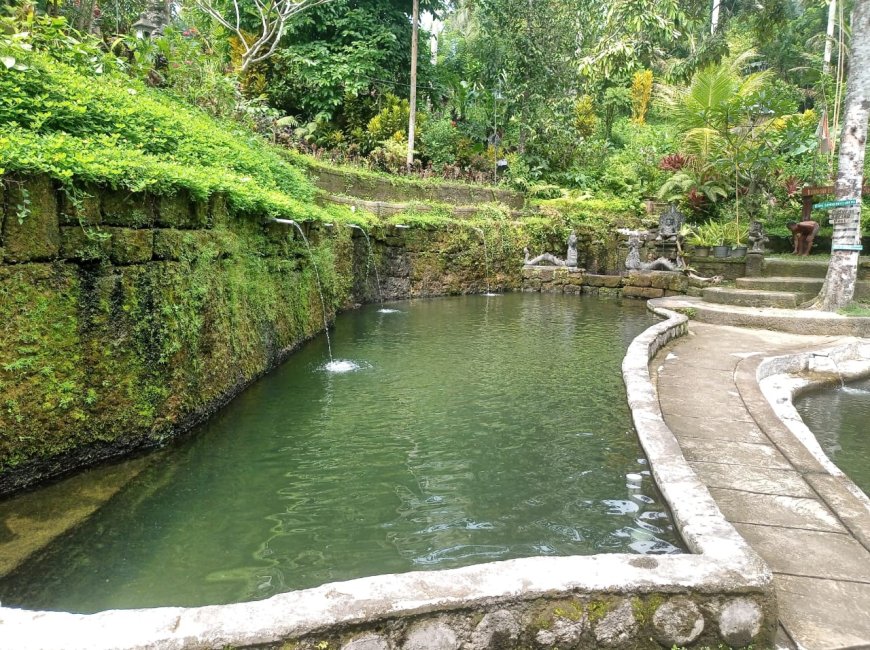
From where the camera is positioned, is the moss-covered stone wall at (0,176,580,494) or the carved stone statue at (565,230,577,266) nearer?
the moss-covered stone wall at (0,176,580,494)

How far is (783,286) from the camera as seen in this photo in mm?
10742

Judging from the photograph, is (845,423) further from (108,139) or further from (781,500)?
(108,139)

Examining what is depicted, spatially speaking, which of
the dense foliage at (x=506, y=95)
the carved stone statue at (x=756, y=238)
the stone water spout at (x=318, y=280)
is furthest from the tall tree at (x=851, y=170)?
the stone water spout at (x=318, y=280)

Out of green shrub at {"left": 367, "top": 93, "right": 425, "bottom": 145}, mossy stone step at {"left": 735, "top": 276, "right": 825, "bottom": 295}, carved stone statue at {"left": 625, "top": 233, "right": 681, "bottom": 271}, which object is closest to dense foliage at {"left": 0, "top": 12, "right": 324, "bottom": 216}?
mossy stone step at {"left": 735, "top": 276, "right": 825, "bottom": 295}

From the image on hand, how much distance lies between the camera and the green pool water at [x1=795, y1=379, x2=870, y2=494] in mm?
4309

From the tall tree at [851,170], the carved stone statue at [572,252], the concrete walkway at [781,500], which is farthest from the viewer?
the carved stone statue at [572,252]

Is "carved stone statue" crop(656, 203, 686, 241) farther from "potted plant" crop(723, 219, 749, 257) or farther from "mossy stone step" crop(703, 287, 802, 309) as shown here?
"mossy stone step" crop(703, 287, 802, 309)

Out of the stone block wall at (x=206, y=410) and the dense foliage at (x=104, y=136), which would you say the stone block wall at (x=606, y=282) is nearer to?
the stone block wall at (x=206, y=410)

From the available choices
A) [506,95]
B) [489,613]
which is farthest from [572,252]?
[489,613]

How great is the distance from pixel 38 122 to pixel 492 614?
4.95m

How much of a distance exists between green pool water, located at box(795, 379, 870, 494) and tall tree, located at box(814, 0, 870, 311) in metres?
2.82

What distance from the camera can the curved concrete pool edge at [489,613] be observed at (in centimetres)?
183

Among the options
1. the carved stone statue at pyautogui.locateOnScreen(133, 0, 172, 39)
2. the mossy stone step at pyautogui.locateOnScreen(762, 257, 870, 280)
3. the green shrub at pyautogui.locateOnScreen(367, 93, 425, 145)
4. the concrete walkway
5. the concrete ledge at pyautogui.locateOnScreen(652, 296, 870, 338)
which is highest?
the green shrub at pyautogui.locateOnScreen(367, 93, 425, 145)

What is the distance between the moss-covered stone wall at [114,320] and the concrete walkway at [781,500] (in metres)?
3.96
